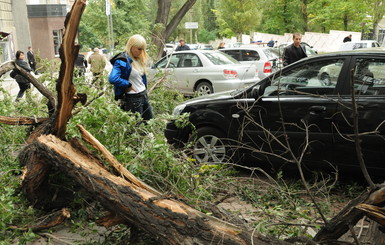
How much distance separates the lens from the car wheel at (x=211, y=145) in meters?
5.52

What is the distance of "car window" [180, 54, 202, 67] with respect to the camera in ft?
41.4

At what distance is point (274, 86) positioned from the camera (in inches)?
206

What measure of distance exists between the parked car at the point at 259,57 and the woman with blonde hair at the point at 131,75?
8.86 meters

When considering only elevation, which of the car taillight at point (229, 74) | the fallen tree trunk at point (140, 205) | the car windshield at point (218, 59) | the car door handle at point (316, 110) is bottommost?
the fallen tree trunk at point (140, 205)

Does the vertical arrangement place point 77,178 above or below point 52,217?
above

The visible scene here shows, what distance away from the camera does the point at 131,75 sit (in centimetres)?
559

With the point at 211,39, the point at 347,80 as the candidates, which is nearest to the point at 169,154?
the point at 347,80

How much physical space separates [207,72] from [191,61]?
86cm

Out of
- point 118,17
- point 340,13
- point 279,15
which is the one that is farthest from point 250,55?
point 279,15

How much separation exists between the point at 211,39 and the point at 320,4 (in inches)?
1499

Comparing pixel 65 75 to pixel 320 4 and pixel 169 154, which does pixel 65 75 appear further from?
pixel 320 4

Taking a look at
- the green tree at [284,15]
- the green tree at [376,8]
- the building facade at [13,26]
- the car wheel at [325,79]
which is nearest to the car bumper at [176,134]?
the car wheel at [325,79]

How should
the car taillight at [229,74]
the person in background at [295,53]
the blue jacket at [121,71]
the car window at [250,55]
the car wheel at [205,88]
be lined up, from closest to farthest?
the blue jacket at [121,71] → the person in background at [295,53] → the car taillight at [229,74] → the car wheel at [205,88] → the car window at [250,55]

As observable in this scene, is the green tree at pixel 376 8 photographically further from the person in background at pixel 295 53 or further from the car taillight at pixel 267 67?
the person in background at pixel 295 53
